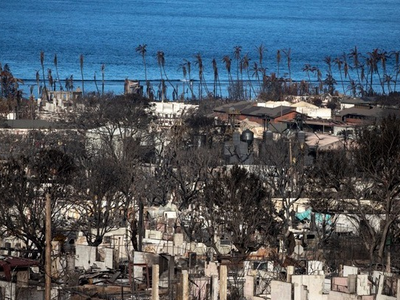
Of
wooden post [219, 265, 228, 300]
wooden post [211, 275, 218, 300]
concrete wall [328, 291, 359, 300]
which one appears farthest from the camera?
wooden post [211, 275, 218, 300]

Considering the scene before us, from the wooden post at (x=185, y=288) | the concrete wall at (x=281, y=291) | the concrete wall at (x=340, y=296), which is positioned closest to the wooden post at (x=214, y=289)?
the concrete wall at (x=281, y=291)

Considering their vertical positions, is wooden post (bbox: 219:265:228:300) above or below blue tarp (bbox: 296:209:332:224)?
below

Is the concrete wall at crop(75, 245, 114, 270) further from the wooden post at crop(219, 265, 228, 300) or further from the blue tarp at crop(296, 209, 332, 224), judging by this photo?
the blue tarp at crop(296, 209, 332, 224)

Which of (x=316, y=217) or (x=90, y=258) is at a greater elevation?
(x=316, y=217)

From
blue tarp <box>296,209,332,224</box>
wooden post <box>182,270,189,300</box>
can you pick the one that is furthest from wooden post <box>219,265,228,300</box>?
blue tarp <box>296,209,332,224</box>

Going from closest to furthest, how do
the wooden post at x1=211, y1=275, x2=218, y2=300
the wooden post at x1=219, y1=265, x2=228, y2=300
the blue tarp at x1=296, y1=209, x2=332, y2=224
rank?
the wooden post at x1=219, y1=265, x2=228, y2=300
the wooden post at x1=211, y1=275, x2=218, y2=300
the blue tarp at x1=296, y1=209, x2=332, y2=224

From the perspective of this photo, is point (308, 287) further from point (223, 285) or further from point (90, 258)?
point (90, 258)

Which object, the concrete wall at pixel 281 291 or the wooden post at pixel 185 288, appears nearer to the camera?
the wooden post at pixel 185 288

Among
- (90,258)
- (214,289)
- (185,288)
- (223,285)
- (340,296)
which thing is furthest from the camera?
(90,258)

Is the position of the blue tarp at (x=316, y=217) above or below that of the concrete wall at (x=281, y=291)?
above

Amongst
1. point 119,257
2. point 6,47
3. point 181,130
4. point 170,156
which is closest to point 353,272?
point 119,257

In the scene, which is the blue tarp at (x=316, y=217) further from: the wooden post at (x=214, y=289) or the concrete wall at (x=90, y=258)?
the wooden post at (x=214, y=289)

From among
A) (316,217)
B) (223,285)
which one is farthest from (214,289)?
(316,217)

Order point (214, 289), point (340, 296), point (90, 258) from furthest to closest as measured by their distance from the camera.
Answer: point (90, 258) → point (214, 289) → point (340, 296)
